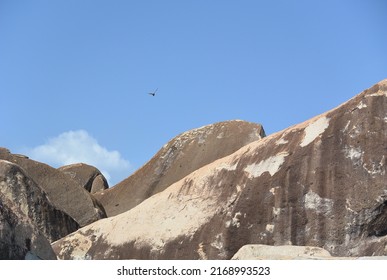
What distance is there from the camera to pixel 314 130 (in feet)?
78.8

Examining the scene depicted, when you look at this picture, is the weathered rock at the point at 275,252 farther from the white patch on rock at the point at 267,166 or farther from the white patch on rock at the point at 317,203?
the white patch on rock at the point at 267,166

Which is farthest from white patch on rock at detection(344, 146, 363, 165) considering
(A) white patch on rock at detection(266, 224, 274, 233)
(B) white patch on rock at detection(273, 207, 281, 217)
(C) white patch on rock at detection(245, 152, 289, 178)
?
(A) white patch on rock at detection(266, 224, 274, 233)

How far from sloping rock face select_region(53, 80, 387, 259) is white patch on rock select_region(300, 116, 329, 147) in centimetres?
3

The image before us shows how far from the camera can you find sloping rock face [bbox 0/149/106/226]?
34750 mm

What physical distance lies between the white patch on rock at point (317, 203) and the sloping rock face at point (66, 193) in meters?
13.4

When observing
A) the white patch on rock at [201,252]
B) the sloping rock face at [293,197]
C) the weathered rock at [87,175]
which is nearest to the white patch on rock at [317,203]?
the sloping rock face at [293,197]

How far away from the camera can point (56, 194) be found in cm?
3525

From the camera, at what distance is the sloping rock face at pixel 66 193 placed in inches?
1368

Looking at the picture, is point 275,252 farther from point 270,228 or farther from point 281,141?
point 281,141

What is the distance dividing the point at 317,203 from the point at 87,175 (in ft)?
75.1

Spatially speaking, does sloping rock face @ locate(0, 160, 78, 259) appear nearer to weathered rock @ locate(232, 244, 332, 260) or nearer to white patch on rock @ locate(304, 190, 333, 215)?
white patch on rock @ locate(304, 190, 333, 215)
